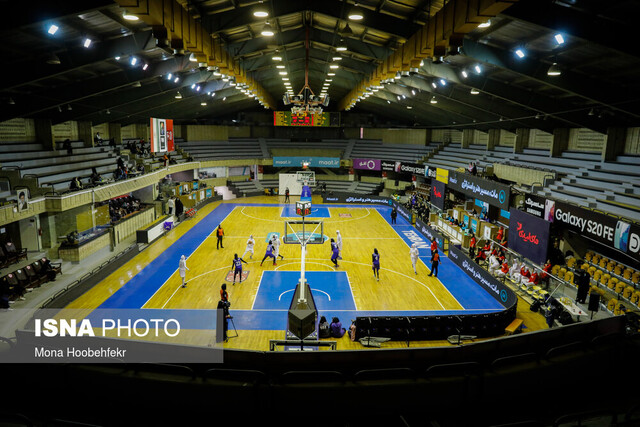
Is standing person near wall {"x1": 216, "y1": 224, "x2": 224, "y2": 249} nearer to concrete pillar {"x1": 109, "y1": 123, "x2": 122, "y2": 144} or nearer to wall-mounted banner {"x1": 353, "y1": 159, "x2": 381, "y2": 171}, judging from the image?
concrete pillar {"x1": 109, "y1": 123, "x2": 122, "y2": 144}

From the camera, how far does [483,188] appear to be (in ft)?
73.8

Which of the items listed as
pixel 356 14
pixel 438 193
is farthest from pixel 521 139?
pixel 356 14

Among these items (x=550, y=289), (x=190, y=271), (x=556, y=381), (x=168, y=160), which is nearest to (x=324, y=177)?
(x=168, y=160)

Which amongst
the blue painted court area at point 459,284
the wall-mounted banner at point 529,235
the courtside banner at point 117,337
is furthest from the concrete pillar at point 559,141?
the courtside banner at point 117,337

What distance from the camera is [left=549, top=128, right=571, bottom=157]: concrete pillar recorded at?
23312mm

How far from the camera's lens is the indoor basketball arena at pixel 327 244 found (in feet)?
19.7

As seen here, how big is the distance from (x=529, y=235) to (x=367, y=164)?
85.4 feet

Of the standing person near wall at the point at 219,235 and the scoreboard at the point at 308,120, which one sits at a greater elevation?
the scoreboard at the point at 308,120

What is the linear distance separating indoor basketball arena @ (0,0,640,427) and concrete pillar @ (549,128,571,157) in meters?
0.10

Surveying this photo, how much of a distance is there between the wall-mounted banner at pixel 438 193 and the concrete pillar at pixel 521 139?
540 cm

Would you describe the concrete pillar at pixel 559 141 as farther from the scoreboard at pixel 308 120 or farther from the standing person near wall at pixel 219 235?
the scoreboard at pixel 308 120

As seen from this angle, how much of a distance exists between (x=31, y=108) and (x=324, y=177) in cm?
3247

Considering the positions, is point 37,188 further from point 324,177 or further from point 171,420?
point 324,177

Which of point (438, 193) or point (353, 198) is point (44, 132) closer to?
point (353, 198)
